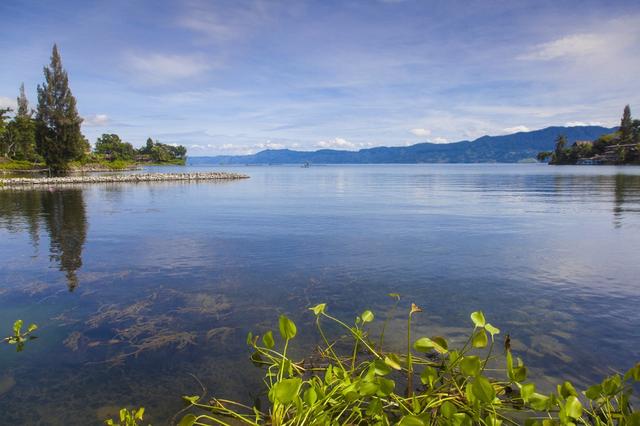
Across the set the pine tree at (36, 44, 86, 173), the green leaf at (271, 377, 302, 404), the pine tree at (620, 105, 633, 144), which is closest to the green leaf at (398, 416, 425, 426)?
the green leaf at (271, 377, 302, 404)

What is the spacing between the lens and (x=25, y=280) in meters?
12.3

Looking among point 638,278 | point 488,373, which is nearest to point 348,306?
point 488,373

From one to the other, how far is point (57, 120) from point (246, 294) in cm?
8740

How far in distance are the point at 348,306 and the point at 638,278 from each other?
9.73m

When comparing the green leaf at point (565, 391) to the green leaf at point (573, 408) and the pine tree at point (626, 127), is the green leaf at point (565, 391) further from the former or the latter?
the pine tree at point (626, 127)

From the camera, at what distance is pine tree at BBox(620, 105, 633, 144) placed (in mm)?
181125

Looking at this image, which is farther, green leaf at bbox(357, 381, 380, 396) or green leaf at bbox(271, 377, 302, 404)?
green leaf at bbox(357, 381, 380, 396)

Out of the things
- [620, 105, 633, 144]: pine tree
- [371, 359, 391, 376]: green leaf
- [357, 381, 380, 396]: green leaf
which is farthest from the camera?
[620, 105, 633, 144]: pine tree

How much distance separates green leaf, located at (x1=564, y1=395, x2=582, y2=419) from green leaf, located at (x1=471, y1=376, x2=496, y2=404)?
893 millimetres

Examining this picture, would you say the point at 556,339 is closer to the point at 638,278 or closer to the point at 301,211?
the point at 638,278

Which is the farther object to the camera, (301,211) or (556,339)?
(301,211)

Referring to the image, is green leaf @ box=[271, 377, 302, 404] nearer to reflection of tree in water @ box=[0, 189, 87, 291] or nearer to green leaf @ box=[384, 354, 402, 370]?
green leaf @ box=[384, 354, 402, 370]

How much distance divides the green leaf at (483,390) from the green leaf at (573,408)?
2.93 ft

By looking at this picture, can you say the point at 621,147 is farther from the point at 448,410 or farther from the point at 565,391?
the point at 448,410
